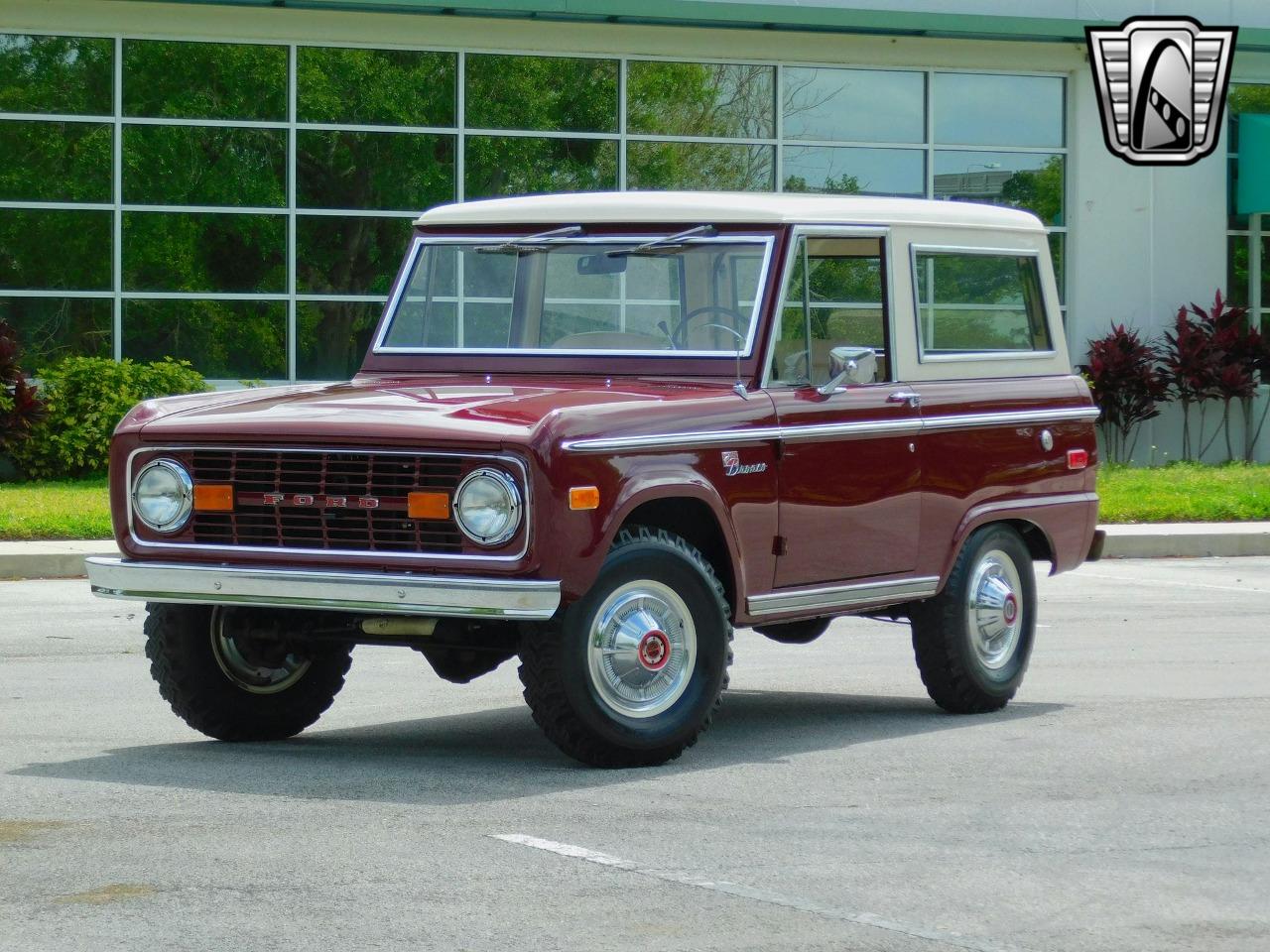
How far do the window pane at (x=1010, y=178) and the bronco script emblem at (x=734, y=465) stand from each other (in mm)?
19575

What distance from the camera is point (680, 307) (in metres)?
8.88

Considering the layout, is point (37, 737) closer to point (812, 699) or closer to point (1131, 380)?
point (812, 699)

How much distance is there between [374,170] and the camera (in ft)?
83.2

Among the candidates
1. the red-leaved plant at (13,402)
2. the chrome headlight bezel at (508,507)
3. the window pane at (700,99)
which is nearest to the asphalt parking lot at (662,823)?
the chrome headlight bezel at (508,507)

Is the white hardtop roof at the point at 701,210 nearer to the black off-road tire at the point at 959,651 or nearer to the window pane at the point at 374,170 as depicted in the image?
the black off-road tire at the point at 959,651

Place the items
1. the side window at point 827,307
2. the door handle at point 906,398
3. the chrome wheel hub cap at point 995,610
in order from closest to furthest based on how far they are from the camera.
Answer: the side window at point 827,307
the door handle at point 906,398
the chrome wheel hub cap at point 995,610

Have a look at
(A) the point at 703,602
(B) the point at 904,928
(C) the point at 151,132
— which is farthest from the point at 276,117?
(B) the point at 904,928

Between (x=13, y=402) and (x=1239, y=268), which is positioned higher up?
(x=1239, y=268)

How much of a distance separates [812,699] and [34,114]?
16.6 m

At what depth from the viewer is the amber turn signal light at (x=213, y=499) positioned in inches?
315

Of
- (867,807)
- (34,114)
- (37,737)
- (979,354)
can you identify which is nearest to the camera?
(867,807)

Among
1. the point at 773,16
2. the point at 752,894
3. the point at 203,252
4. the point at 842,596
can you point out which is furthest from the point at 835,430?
the point at 773,16

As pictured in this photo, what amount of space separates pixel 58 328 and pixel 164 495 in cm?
1685

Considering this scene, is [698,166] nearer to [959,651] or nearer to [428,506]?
[959,651]
